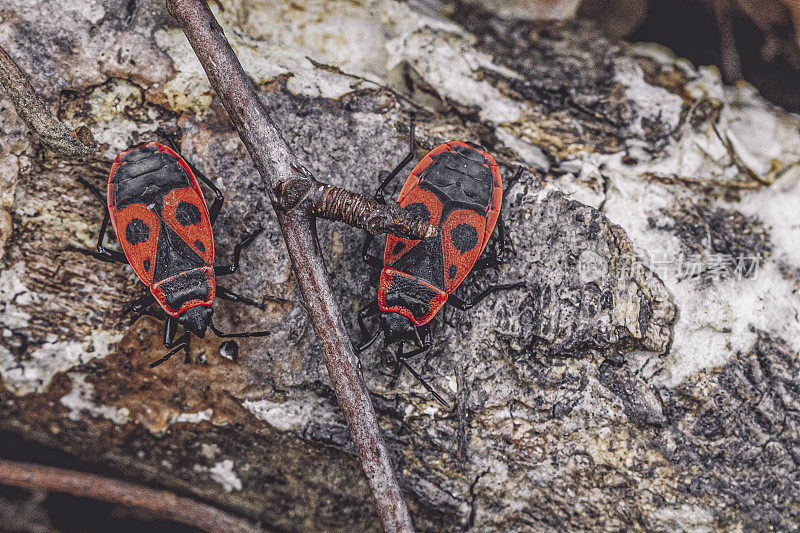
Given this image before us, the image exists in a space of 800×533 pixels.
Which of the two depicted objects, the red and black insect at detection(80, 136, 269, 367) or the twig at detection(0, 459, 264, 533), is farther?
the twig at detection(0, 459, 264, 533)

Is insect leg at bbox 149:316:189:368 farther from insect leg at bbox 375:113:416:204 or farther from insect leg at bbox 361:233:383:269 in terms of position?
insect leg at bbox 375:113:416:204

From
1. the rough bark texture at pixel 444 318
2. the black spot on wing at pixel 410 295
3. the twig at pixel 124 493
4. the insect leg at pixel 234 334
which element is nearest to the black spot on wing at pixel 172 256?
the rough bark texture at pixel 444 318

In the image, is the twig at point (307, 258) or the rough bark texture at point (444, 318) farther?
the rough bark texture at point (444, 318)

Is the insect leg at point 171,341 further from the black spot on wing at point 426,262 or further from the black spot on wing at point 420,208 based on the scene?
the black spot on wing at point 420,208

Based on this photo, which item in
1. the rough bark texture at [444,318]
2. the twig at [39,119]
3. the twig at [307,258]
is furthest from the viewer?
the rough bark texture at [444,318]

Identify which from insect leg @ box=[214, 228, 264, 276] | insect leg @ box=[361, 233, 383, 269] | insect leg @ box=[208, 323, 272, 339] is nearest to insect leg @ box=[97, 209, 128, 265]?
insect leg @ box=[214, 228, 264, 276]

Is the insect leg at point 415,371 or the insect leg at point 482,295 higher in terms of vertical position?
the insect leg at point 482,295
